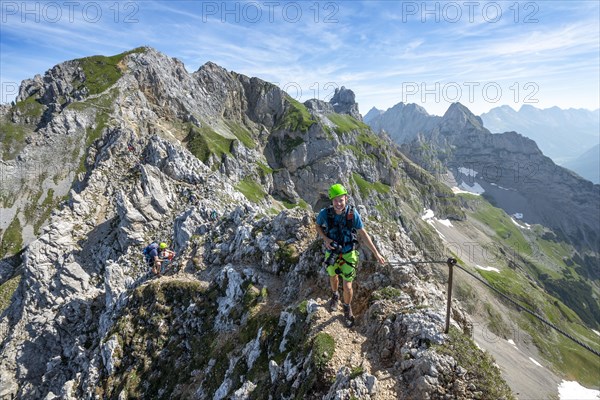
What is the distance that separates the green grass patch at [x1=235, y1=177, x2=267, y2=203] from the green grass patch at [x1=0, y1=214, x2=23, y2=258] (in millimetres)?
59714

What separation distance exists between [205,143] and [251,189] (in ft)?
75.8

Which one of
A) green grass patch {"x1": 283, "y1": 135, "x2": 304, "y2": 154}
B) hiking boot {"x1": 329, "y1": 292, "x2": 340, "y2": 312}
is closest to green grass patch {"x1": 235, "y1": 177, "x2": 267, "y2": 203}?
green grass patch {"x1": 283, "y1": 135, "x2": 304, "y2": 154}

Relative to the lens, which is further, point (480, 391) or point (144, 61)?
point (144, 61)

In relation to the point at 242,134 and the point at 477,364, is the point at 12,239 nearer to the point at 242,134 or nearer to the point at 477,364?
the point at 242,134

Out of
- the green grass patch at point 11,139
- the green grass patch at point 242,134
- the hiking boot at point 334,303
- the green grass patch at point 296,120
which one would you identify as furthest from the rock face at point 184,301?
the green grass patch at point 296,120

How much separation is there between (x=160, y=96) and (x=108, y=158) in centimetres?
6435

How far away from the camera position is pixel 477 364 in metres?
10.6

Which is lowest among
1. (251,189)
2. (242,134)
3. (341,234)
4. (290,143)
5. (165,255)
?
(165,255)

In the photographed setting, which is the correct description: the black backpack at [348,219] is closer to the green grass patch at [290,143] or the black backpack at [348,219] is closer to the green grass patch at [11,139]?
the green grass patch at [11,139]

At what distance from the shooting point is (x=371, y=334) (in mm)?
13688

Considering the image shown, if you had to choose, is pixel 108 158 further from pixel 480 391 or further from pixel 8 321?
pixel 480 391

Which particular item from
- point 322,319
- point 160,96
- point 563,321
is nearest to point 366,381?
point 322,319

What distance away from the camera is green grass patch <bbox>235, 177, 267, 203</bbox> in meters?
111

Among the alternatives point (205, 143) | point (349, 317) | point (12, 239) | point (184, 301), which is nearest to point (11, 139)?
point (12, 239)
